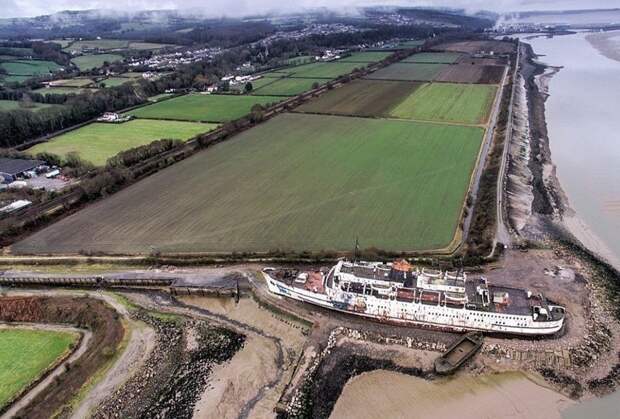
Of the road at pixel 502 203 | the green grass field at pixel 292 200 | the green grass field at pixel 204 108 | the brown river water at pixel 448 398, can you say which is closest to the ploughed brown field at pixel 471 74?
the road at pixel 502 203

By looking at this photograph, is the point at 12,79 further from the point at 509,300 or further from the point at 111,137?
the point at 509,300

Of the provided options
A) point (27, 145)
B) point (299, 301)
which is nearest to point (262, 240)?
point (299, 301)

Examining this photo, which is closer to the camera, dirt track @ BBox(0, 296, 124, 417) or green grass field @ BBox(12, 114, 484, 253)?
dirt track @ BBox(0, 296, 124, 417)

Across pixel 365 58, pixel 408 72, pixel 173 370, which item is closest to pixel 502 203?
pixel 173 370

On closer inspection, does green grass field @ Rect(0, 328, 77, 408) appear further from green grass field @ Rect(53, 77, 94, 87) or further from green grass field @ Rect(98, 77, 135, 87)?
green grass field @ Rect(53, 77, 94, 87)

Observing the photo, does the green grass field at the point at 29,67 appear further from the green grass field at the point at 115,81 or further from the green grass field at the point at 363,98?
the green grass field at the point at 363,98

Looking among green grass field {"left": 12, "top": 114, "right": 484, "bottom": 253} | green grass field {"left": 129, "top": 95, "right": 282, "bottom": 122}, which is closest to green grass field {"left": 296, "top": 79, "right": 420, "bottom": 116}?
green grass field {"left": 129, "top": 95, "right": 282, "bottom": 122}
